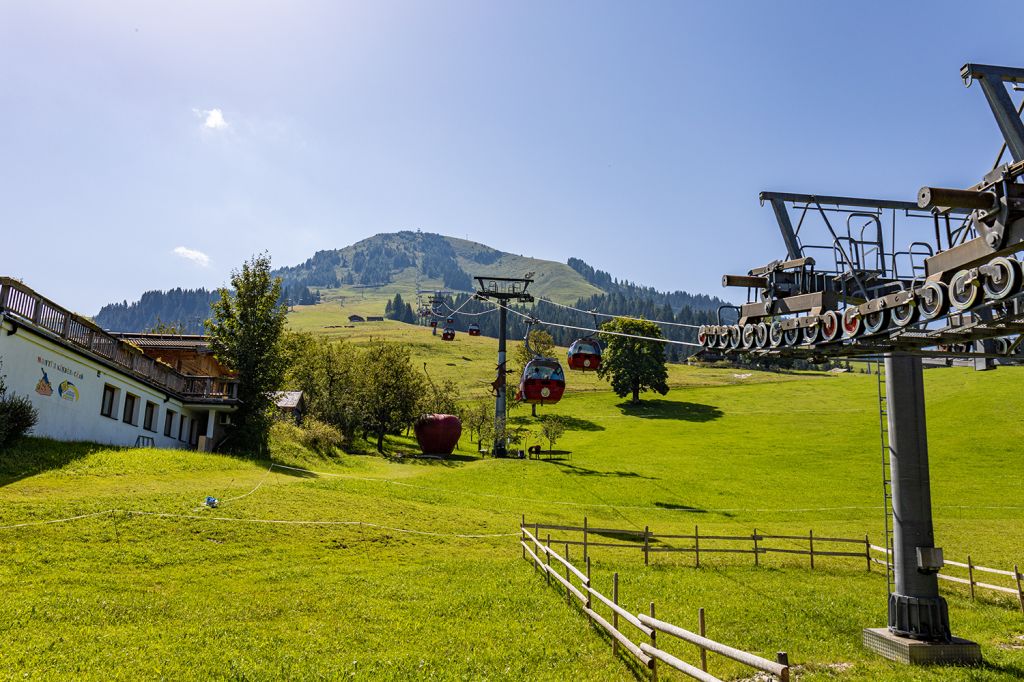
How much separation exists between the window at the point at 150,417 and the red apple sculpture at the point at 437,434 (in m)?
25.4

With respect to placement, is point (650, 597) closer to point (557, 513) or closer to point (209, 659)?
point (209, 659)

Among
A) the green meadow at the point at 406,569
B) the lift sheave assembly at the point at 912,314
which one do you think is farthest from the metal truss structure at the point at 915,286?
the green meadow at the point at 406,569

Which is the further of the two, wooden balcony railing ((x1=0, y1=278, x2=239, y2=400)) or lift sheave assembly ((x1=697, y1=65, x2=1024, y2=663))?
wooden balcony railing ((x1=0, y1=278, x2=239, y2=400))

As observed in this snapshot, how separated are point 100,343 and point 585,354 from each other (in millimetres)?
26646

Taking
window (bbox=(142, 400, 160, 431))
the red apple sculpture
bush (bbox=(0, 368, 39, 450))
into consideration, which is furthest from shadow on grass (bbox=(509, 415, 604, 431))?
bush (bbox=(0, 368, 39, 450))

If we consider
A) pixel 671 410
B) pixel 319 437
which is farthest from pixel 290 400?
pixel 671 410

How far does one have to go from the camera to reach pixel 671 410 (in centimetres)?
9256

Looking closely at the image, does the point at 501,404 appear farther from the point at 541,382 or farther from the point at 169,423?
the point at 169,423

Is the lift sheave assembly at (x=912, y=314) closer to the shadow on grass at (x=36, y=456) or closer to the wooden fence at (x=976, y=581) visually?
the wooden fence at (x=976, y=581)

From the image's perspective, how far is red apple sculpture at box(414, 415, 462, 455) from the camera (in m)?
61.7

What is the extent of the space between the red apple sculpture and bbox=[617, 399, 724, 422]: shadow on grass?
35.8 metres

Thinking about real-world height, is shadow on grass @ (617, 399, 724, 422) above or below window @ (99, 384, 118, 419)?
above

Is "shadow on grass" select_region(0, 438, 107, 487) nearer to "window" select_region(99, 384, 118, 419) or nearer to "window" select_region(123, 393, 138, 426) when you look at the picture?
"window" select_region(99, 384, 118, 419)

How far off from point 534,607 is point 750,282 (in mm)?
10552
